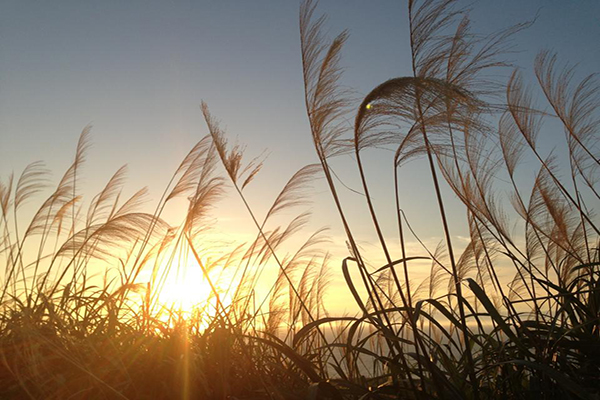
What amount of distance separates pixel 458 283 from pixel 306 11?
122cm

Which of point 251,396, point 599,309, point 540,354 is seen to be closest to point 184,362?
point 251,396

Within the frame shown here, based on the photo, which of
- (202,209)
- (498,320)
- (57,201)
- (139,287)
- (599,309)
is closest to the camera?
(498,320)

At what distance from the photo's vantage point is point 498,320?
5.98 ft

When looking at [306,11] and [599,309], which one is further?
[599,309]

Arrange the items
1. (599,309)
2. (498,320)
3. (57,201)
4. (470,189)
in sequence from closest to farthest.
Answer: (498,320) < (599,309) < (470,189) < (57,201)

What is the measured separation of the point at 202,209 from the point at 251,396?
45.1 inches

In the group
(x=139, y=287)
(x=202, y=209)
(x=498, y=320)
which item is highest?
(x=202, y=209)

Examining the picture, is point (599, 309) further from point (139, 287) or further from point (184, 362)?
point (139, 287)

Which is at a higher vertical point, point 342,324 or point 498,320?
point 342,324

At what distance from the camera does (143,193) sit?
14.0 ft

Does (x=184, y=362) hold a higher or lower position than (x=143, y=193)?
lower

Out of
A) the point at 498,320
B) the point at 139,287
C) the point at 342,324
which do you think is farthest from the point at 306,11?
the point at 342,324

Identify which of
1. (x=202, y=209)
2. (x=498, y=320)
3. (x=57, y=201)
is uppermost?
(x=57, y=201)

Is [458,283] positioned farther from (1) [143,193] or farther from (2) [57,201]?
(2) [57,201]
